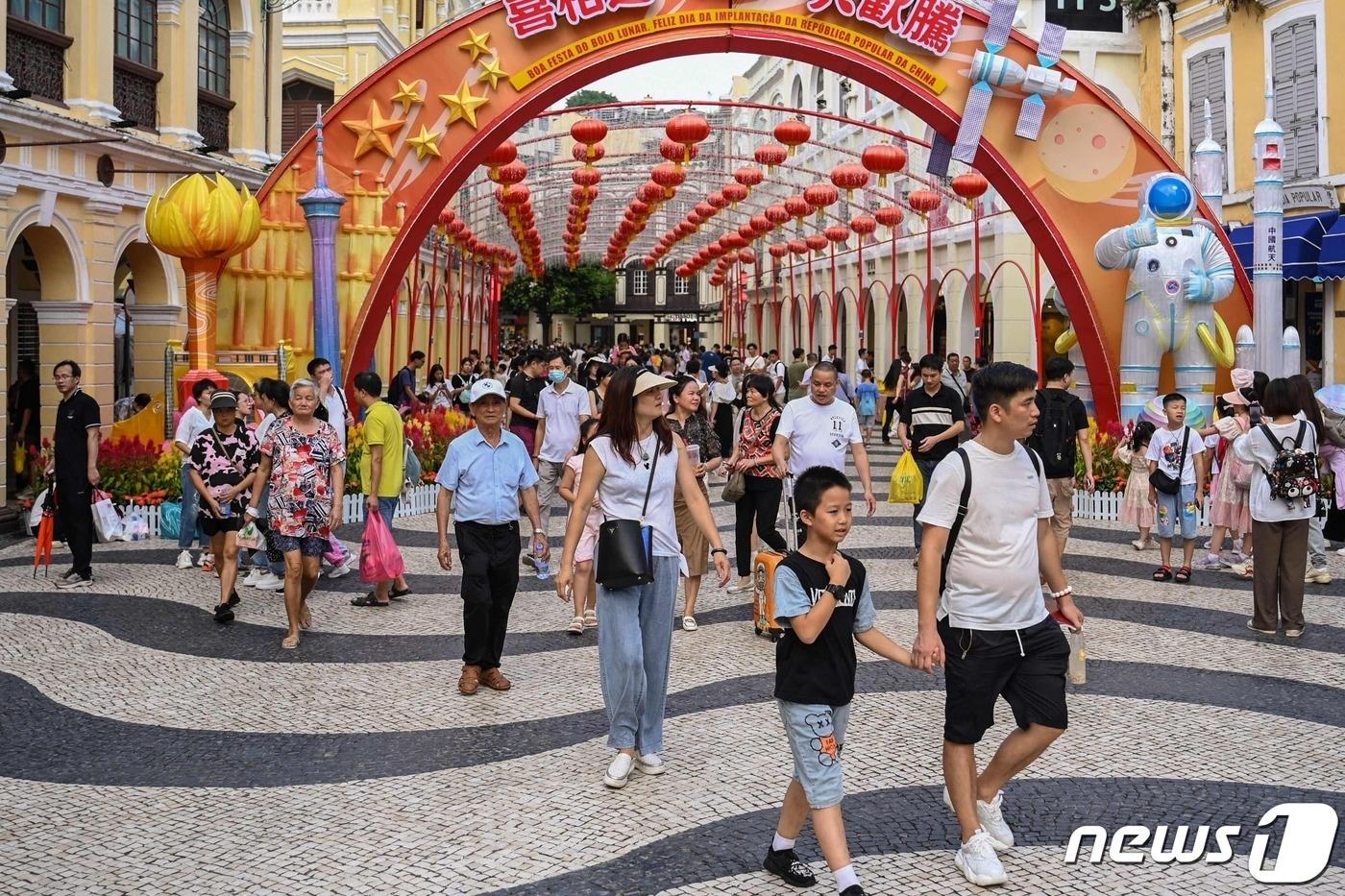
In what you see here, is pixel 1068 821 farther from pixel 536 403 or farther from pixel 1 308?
pixel 1 308

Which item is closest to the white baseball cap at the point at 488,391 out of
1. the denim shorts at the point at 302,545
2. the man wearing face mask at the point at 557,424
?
the denim shorts at the point at 302,545

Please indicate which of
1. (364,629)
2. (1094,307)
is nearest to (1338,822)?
(364,629)

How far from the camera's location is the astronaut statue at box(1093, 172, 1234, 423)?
15.4m

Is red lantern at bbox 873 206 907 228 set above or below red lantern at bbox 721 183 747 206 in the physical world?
below

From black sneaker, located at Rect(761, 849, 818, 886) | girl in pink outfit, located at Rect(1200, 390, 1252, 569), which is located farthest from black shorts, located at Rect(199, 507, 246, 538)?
girl in pink outfit, located at Rect(1200, 390, 1252, 569)

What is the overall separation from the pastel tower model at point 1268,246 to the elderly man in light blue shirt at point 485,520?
11.5 metres

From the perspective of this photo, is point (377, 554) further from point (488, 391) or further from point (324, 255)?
point (324, 255)

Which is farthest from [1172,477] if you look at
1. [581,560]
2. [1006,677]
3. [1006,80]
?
[1006,80]

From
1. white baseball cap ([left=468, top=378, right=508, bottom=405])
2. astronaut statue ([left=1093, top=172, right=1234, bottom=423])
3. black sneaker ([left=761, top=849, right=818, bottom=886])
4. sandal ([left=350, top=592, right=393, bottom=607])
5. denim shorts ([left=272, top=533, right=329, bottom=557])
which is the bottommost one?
black sneaker ([left=761, top=849, right=818, bottom=886])

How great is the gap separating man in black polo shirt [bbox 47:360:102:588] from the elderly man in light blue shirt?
4415mm

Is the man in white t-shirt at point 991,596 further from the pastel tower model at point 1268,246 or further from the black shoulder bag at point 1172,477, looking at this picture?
the pastel tower model at point 1268,246

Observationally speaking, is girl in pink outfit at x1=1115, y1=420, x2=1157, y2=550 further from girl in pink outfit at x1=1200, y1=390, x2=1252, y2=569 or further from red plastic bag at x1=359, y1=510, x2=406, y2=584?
red plastic bag at x1=359, y1=510, x2=406, y2=584

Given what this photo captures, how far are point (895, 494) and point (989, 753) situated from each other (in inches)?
167

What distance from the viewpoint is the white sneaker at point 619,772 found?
18.4ft
